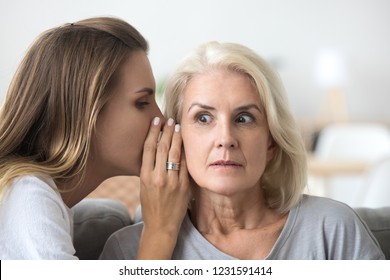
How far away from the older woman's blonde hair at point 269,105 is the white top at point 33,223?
1.35 ft

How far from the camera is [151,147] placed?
5.04 feet

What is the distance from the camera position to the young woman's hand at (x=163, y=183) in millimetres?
1483

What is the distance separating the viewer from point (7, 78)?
1751mm

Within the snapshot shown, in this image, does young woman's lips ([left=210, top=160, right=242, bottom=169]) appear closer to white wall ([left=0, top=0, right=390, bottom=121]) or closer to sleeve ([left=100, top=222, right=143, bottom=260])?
sleeve ([left=100, top=222, right=143, bottom=260])

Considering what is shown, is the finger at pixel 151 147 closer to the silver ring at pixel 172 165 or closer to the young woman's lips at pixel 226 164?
the silver ring at pixel 172 165

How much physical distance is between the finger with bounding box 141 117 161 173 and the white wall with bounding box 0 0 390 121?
48 cm

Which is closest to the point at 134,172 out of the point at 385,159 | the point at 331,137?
the point at 385,159

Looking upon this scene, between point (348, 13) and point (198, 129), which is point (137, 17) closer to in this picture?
point (198, 129)

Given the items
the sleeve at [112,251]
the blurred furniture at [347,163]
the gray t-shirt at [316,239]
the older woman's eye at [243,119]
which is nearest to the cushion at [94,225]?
the sleeve at [112,251]

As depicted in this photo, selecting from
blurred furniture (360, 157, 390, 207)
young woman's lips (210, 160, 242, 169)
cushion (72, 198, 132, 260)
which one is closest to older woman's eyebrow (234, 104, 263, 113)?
young woman's lips (210, 160, 242, 169)

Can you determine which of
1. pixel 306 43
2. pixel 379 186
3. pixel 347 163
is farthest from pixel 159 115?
pixel 306 43

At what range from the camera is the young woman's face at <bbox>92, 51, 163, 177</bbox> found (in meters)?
1.51

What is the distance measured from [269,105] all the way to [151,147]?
1.00ft

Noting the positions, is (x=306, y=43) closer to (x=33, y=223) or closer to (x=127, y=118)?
(x=127, y=118)
